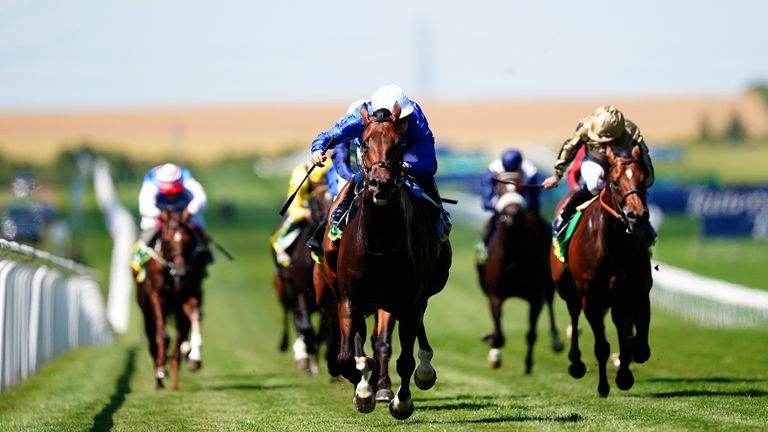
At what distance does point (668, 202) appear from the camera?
2063 inches

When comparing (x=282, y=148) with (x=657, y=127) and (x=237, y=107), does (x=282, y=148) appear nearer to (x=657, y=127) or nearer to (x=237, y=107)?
(x=657, y=127)

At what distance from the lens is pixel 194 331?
16.2 metres

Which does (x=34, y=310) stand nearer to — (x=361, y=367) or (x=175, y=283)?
(x=175, y=283)

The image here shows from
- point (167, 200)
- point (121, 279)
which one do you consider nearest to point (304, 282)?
point (167, 200)

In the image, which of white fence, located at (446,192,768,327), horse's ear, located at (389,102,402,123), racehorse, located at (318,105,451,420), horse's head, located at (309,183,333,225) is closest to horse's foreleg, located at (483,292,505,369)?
horse's head, located at (309,183,333,225)

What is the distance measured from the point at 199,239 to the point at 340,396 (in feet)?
11.6

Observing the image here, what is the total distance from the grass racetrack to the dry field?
221 feet

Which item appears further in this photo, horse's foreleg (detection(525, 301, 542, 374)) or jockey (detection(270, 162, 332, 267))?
jockey (detection(270, 162, 332, 267))

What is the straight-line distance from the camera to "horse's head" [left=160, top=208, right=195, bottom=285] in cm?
1602

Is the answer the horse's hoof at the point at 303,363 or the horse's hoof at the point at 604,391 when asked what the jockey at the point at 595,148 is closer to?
the horse's hoof at the point at 604,391

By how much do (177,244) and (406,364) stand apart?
19.7 ft

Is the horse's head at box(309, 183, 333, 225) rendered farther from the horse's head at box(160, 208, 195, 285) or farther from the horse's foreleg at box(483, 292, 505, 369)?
the horse's foreleg at box(483, 292, 505, 369)

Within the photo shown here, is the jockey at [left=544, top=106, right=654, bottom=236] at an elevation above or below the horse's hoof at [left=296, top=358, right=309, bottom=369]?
above

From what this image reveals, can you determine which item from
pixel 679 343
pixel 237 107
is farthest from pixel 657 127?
pixel 679 343
